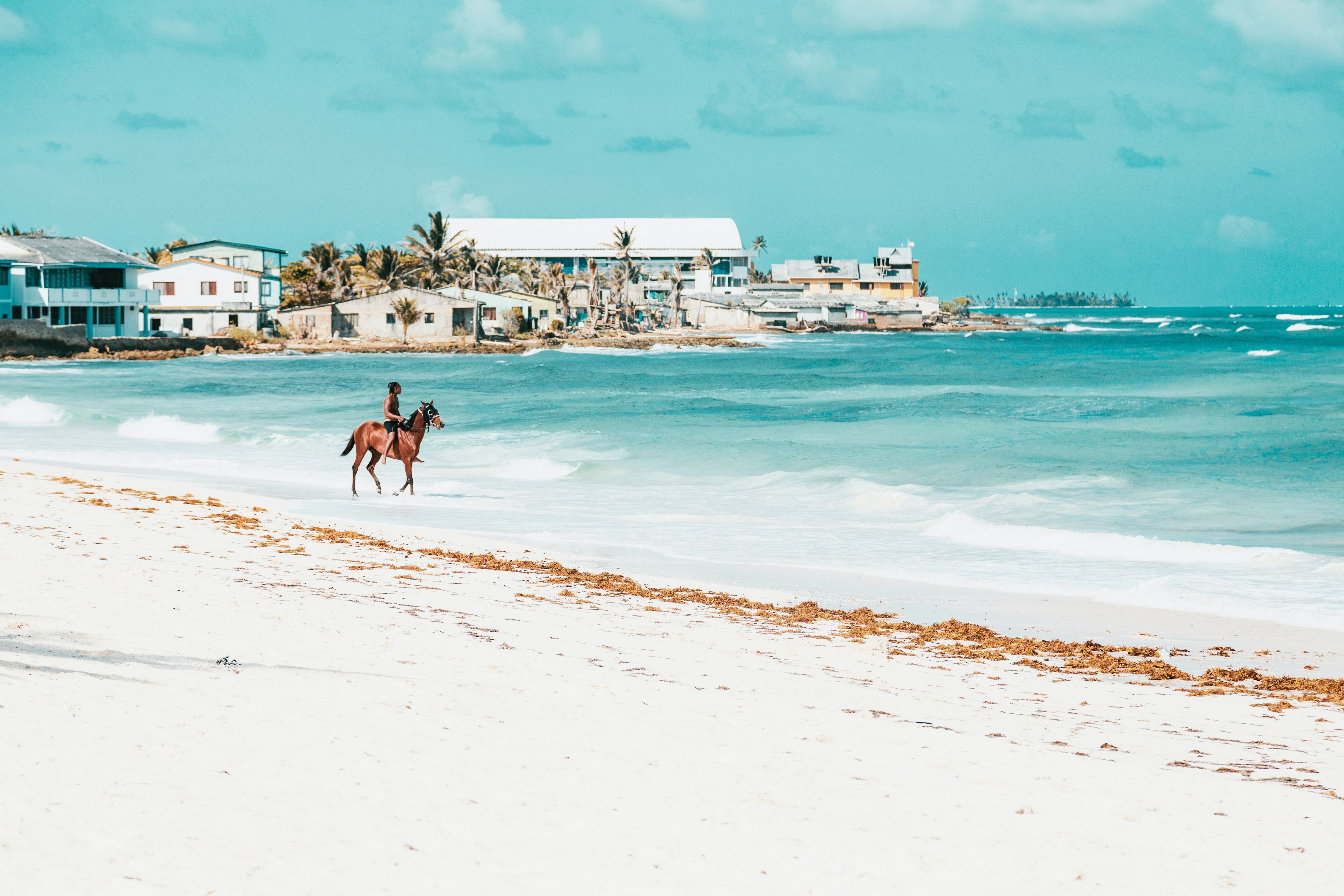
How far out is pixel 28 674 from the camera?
7.08m

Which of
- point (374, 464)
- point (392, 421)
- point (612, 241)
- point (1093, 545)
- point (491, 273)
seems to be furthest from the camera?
point (612, 241)

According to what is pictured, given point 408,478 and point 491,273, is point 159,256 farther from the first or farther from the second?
point 408,478

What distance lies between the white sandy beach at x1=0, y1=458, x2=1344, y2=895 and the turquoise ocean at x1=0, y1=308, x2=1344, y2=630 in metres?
4.81

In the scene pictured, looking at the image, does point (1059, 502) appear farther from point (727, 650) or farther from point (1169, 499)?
point (727, 650)

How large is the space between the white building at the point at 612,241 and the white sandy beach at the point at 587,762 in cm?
15371

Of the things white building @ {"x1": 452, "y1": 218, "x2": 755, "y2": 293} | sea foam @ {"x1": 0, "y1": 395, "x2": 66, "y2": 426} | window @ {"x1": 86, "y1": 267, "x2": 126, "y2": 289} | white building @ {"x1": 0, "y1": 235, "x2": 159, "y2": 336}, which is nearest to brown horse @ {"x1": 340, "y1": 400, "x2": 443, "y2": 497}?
sea foam @ {"x1": 0, "y1": 395, "x2": 66, "y2": 426}

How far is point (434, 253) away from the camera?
107750 mm

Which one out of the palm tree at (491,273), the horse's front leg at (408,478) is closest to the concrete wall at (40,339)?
the palm tree at (491,273)

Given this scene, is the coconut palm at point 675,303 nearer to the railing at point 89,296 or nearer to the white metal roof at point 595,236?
the white metal roof at point 595,236

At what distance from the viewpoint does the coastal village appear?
248ft

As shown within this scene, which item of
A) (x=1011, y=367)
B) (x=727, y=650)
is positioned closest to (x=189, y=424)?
(x=727, y=650)

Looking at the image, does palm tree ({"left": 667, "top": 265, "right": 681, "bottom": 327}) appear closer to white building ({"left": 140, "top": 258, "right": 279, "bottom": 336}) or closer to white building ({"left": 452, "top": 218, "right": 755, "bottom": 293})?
white building ({"left": 452, "top": 218, "right": 755, "bottom": 293})

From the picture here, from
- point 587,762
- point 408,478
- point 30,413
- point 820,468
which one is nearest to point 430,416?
point 408,478

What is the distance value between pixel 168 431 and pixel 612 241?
13836 cm
